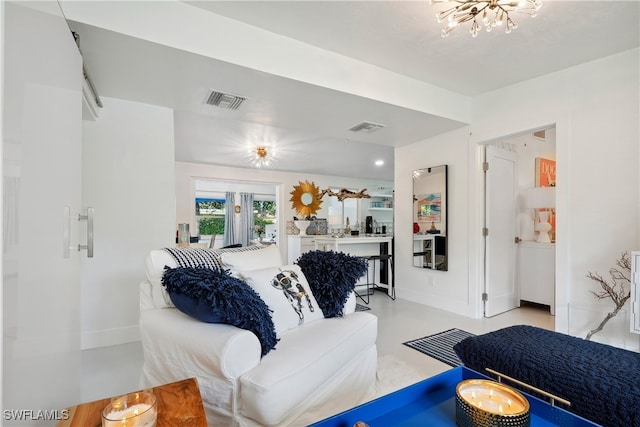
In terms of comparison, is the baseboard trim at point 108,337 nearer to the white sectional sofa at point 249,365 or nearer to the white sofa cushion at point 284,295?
the white sectional sofa at point 249,365

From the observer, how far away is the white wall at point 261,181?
656 centimetres

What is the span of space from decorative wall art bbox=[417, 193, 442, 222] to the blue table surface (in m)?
2.96

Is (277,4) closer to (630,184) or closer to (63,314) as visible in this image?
(63,314)

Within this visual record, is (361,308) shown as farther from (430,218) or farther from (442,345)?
(430,218)

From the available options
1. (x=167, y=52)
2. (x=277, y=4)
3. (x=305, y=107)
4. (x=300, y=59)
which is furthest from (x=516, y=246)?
(x=167, y=52)

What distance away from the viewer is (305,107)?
296cm

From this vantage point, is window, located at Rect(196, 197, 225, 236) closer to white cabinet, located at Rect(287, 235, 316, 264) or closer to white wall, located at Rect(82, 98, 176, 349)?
white cabinet, located at Rect(287, 235, 316, 264)

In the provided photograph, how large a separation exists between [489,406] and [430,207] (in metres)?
3.23

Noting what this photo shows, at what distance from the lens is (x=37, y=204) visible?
37.1 inches

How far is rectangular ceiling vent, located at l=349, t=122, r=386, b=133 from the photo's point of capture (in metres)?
3.47

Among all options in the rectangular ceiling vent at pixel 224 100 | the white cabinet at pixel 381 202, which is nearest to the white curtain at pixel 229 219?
the white cabinet at pixel 381 202

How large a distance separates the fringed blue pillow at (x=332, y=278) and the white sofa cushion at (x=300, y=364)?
12 centimetres

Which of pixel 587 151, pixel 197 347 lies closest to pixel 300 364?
pixel 197 347

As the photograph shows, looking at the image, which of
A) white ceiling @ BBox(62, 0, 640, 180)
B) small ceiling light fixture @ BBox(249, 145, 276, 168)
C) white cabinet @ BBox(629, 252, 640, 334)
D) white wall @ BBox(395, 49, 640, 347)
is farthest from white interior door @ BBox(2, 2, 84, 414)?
small ceiling light fixture @ BBox(249, 145, 276, 168)
